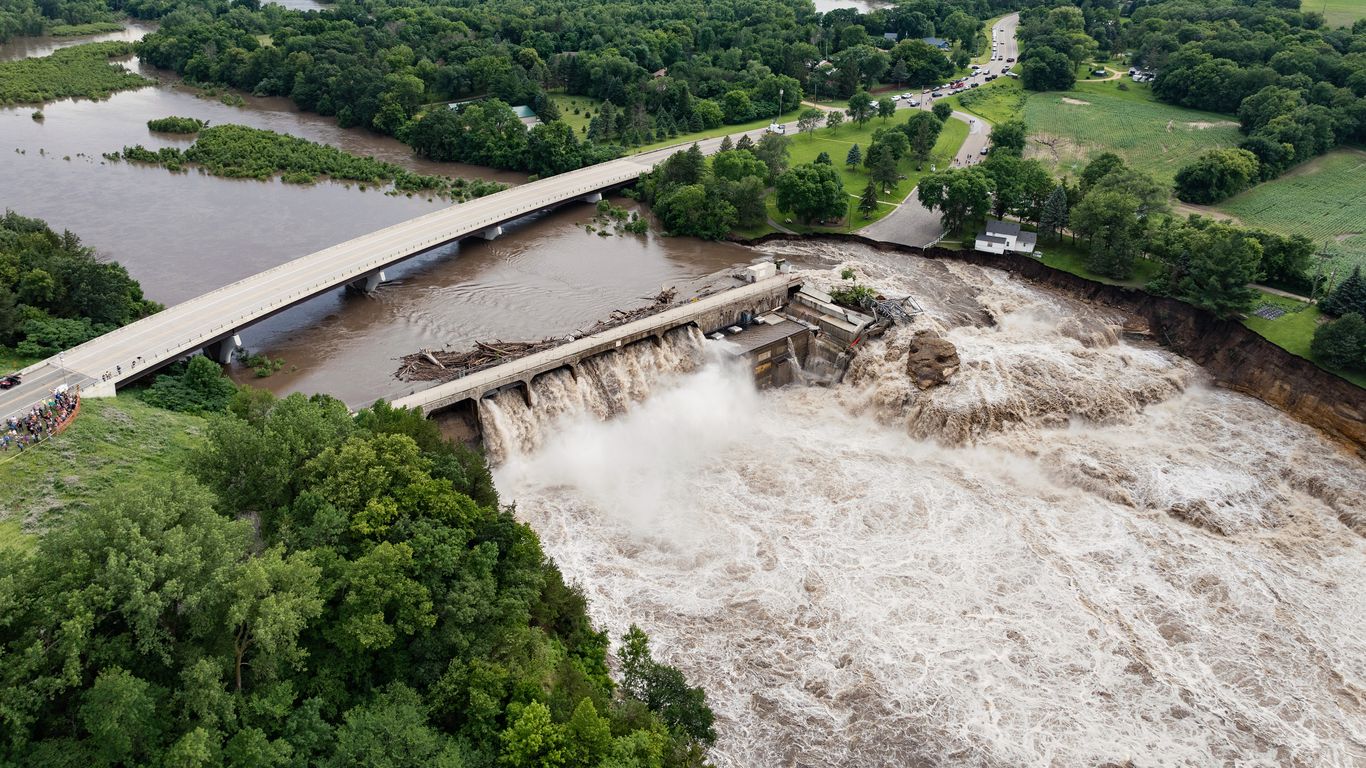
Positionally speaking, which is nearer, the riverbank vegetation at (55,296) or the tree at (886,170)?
the riverbank vegetation at (55,296)

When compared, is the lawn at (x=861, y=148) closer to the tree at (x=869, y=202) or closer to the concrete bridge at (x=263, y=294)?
the tree at (x=869, y=202)

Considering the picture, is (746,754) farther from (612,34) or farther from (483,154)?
(612,34)

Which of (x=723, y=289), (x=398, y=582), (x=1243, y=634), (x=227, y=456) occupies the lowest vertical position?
(x=1243, y=634)

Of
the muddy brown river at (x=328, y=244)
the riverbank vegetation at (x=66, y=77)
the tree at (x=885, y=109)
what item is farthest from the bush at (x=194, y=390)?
the riverbank vegetation at (x=66, y=77)

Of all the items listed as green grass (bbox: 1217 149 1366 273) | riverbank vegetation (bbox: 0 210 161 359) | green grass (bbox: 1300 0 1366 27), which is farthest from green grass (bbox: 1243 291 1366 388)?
green grass (bbox: 1300 0 1366 27)

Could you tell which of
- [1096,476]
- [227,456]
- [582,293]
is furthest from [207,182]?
[1096,476]

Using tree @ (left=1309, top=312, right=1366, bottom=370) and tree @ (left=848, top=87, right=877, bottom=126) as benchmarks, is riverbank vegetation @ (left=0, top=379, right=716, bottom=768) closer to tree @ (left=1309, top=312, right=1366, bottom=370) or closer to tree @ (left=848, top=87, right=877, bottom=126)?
tree @ (left=1309, top=312, right=1366, bottom=370)
